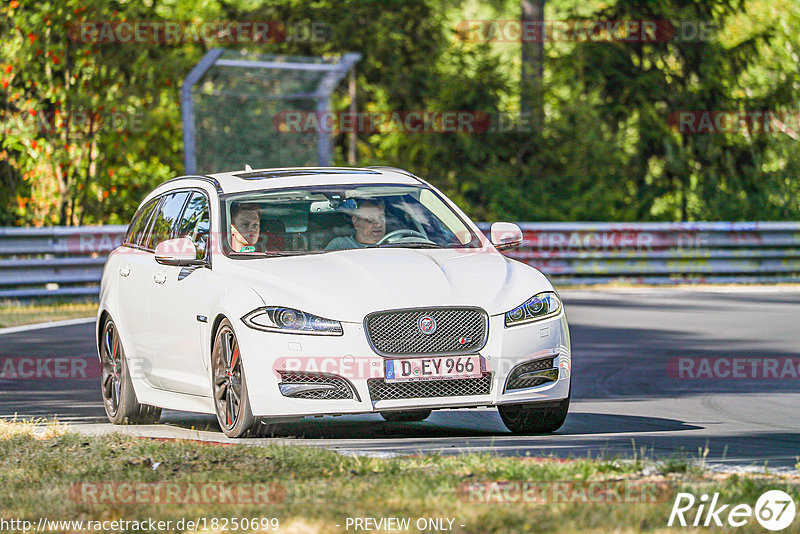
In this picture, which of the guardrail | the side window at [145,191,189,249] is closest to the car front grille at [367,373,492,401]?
the side window at [145,191,189,249]

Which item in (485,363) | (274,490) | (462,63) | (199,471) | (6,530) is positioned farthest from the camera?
(462,63)

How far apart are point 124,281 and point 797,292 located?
52.2 feet

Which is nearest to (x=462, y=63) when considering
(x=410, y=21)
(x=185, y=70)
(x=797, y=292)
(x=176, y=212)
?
(x=410, y=21)

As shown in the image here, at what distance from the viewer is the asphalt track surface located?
9273mm

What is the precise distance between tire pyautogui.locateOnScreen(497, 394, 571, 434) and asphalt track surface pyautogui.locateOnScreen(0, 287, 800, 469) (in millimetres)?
96

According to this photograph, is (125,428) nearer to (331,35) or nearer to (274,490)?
(274,490)

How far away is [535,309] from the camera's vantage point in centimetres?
958

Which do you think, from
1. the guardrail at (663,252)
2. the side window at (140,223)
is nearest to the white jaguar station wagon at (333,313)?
the side window at (140,223)

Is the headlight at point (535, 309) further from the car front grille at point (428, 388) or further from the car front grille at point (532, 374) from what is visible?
the car front grille at point (428, 388)

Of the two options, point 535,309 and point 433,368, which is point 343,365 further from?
point 535,309

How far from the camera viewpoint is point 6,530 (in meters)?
6.56

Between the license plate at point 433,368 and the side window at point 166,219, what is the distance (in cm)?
A: 271

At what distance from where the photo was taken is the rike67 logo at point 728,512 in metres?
6.20

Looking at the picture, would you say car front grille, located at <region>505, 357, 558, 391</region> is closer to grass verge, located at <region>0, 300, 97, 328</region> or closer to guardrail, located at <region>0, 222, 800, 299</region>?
grass verge, located at <region>0, 300, 97, 328</region>
